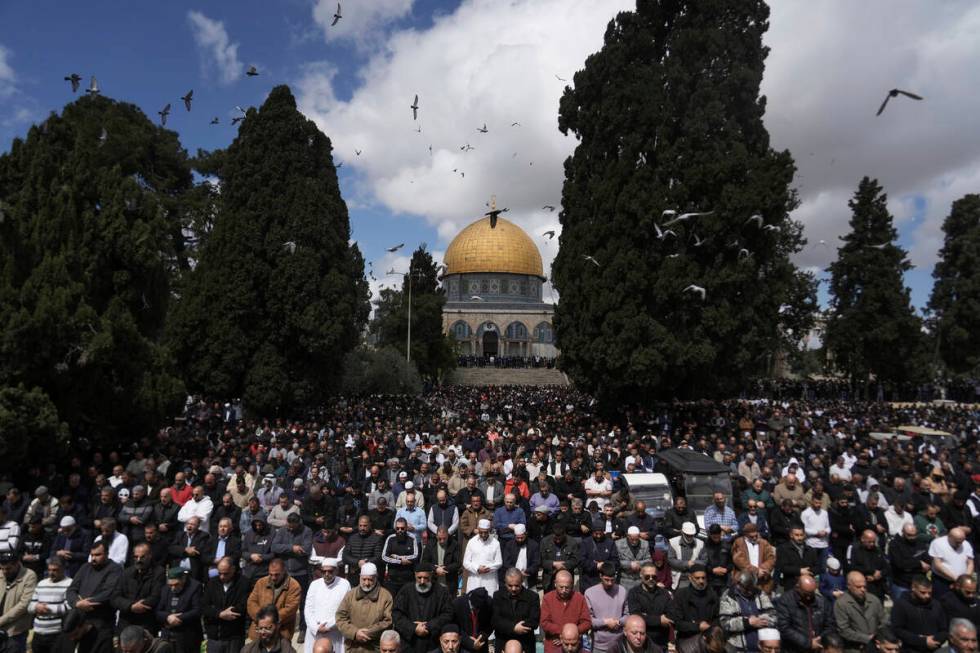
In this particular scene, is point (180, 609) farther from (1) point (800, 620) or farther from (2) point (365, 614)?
(1) point (800, 620)

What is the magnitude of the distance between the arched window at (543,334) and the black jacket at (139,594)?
5086 centimetres

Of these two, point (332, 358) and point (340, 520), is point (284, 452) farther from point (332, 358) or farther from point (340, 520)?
point (332, 358)

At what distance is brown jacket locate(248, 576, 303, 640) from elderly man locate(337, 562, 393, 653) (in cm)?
53

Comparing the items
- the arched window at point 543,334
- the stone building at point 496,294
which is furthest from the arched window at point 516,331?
the arched window at point 543,334

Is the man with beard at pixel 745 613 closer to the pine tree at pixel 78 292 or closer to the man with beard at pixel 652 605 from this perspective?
the man with beard at pixel 652 605

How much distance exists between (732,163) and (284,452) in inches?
579

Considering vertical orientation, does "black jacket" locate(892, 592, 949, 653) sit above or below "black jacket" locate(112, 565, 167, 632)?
below

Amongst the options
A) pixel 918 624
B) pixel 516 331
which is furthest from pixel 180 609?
pixel 516 331

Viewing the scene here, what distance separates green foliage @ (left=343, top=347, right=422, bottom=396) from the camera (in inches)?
1087

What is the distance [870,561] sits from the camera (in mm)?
6223

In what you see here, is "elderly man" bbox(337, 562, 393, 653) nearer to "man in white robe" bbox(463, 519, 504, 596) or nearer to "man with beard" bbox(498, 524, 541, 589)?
"man in white robe" bbox(463, 519, 504, 596)

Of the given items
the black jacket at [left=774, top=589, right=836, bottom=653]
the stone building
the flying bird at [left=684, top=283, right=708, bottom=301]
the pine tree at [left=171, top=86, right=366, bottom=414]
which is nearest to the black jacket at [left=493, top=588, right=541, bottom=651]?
the black jacket at [left=774, top=589, right=836, bottom=653]

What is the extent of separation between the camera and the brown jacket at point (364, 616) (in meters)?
4.94

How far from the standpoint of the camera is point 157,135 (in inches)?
987
